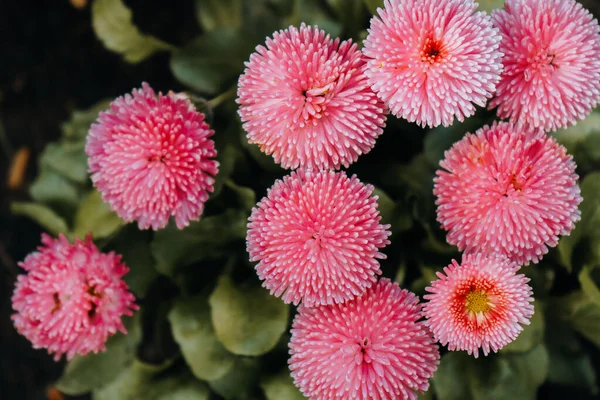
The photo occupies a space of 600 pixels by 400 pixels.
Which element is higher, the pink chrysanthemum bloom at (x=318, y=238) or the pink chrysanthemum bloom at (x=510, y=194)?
the pink chrysanthemum bloom at (x=510, y=194)

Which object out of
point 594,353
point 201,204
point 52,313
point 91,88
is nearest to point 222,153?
point 201,204

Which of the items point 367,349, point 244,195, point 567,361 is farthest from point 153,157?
point 567,361

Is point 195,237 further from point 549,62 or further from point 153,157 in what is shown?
point 549,62

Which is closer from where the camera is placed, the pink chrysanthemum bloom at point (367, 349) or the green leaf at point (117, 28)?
the pink chrysanthemum bloom at point (367, 349)

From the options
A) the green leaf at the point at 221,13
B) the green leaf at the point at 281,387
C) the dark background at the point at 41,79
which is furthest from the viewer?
the dark background at the point at 41,79

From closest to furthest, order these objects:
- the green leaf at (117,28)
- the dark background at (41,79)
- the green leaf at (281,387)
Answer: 1. the green leaf at (281,387)
2. the green leaf at (117,28)
3. the dark background at (41,79)

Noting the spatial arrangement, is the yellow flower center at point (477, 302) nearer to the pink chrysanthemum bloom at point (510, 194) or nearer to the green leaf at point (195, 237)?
the pink chrysanthemum bloom at point (510, 194)

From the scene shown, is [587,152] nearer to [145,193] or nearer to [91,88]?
[145,193]

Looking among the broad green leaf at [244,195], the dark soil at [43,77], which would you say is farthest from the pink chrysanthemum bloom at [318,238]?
the dark soil at [43,77]
